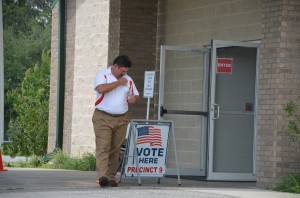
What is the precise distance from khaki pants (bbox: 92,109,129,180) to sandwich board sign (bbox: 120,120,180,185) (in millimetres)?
488

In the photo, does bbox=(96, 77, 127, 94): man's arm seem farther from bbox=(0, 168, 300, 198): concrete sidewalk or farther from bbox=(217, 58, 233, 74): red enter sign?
bbox=(217, 58, 233, 74): red enter sign

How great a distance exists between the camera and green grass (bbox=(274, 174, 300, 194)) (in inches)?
549

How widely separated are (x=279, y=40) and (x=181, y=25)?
4.71m

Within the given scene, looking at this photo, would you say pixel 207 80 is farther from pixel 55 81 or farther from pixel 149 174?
pixel 55 81

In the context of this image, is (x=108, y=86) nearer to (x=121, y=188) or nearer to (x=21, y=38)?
(x=121, y=188)

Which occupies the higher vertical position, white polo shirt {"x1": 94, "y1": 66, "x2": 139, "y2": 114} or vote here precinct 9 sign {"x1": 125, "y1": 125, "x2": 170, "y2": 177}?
white polo shirt {"x1": 94, "y1": 66, "x2": 139, "y2": 114}

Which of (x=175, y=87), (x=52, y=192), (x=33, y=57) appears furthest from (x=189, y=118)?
(x=33, y=57)

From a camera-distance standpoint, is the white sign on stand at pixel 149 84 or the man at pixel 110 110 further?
the white sign on stand at pixel 149 84

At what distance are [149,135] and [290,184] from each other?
231cm

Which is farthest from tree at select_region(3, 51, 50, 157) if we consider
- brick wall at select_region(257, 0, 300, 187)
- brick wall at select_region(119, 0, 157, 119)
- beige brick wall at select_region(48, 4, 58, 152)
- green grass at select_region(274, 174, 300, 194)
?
green grass at select_region(274, 174, 300, 194)

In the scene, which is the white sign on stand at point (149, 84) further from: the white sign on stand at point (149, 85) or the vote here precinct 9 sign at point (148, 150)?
the vote here precinct 9 sign at point (148, 150)

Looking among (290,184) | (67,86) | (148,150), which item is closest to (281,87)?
(290,184)

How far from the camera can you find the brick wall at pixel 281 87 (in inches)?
574

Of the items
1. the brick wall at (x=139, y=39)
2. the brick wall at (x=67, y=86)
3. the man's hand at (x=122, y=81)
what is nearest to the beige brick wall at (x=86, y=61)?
the brick wall at (x=67, y=86)
